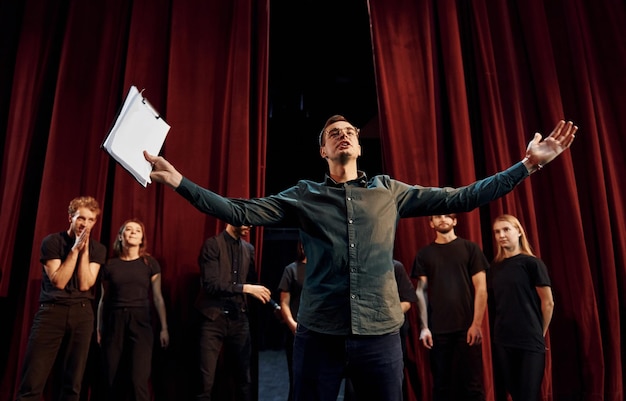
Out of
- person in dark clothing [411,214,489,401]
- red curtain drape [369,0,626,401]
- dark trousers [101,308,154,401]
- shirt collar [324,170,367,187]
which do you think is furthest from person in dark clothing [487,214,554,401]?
dark trousers [101,308,154,401]

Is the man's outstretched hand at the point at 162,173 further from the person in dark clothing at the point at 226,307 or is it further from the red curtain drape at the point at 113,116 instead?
the red curtain drape at the point at 113,116

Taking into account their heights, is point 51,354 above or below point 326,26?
below

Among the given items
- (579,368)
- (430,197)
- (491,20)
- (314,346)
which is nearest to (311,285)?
(314,346)

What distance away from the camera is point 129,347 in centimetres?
260

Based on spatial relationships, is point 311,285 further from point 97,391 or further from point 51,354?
point 97,391

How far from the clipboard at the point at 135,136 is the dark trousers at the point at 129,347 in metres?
1.71

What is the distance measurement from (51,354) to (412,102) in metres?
2.99

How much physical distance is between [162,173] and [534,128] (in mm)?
3118

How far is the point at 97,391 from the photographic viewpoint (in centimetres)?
286

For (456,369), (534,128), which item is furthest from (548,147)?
(534,128)

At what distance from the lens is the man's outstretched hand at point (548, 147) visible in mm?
1371

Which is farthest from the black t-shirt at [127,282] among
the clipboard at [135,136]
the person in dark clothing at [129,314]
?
the clipboard at [135,136]

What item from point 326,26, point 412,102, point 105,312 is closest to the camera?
point 105,312

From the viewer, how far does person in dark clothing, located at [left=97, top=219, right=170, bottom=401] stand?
8.43ft
